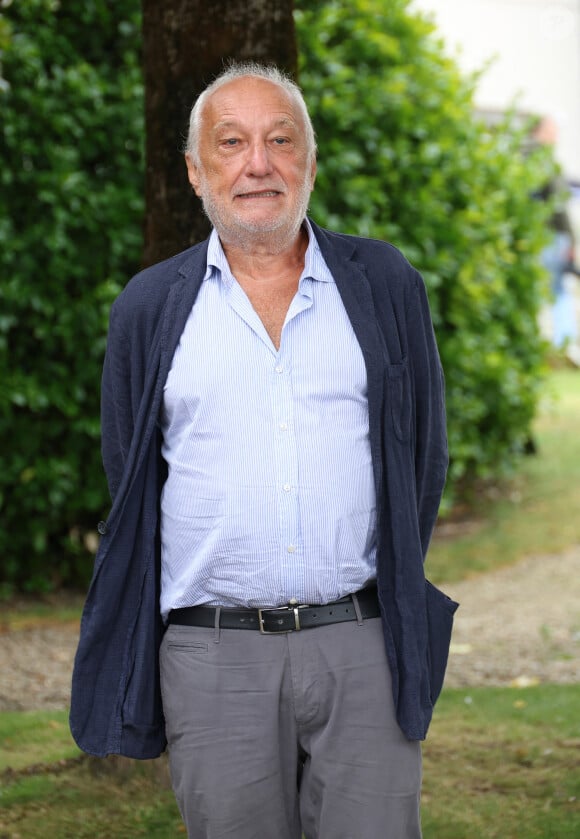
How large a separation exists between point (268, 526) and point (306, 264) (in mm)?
648

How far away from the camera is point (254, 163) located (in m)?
2.91

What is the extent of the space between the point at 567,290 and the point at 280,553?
18004mm

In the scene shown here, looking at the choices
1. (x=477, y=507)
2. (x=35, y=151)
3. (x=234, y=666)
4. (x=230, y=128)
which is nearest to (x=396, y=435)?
(x=234, y=666)

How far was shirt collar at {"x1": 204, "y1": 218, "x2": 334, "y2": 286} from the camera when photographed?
2930mm

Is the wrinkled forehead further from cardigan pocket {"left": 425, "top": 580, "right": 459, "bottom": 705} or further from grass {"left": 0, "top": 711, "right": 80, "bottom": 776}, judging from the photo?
grass {"left": 0, "top": 711, "right": 80, "bottom": 776}

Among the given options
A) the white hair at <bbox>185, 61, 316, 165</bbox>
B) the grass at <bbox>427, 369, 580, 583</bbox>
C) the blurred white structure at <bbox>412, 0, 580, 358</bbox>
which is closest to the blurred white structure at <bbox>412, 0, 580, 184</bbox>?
the blurred white structure at <bbox>412, 0, 580, 358</bbox>

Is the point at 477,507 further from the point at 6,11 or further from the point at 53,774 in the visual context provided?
the point at 53,774

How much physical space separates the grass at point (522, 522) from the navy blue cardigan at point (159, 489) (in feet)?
18.2

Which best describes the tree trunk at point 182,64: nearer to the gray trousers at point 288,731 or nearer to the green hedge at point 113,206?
the gray trousers at point 288,731

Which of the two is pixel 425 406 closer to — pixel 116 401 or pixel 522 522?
pixel 116 401

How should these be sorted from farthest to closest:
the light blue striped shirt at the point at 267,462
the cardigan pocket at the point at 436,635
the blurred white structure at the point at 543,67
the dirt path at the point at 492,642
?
the blurred white structure at the point at 543,67
the dirt path at the point at 492,642
the cardigan pocket at the point at 436,635
the light blue striped shirt at the point at 267,462

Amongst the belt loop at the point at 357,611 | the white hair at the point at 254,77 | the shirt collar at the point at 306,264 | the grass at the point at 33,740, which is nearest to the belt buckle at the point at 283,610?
the belt loop at the point at 357,611

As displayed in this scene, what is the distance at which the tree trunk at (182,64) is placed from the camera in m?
4.17

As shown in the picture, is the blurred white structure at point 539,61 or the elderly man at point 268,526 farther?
the blurred white structure at point 539,61
